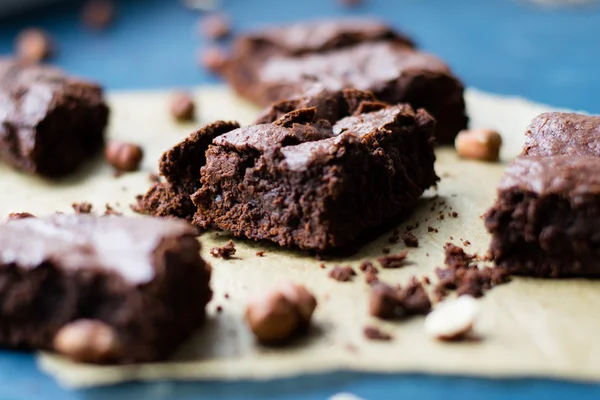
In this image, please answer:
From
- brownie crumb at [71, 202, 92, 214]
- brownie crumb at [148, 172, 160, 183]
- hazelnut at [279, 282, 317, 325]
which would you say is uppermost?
brownie crumb at [148, 172, 160, 183]

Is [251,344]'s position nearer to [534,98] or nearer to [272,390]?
[272,390]

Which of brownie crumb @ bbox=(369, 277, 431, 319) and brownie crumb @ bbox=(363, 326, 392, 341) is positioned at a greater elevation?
brownie crumb @ bbox=(369, 277, 431, 319)

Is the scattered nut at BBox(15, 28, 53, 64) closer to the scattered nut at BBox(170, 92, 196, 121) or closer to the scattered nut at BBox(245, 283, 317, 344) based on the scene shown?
the scattered nut at BBox(170, 92, 196, 121)

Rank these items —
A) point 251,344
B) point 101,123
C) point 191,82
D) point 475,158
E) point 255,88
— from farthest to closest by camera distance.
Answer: point 191,82, point 255,88, point 101,123, point 475,158, point 251,344

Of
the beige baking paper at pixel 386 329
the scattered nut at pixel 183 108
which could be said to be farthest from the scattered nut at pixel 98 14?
the beige baking paper at pixel 386 329

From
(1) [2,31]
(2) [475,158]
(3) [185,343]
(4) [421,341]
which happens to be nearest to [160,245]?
(3) [185,343]

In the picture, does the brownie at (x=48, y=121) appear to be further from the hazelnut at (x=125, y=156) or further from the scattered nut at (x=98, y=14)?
the scattered nut at (x=98, y=14)

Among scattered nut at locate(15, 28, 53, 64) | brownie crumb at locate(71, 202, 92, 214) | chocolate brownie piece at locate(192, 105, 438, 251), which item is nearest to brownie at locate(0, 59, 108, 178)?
brownie crumb at locate(71, 202, 92, 214)

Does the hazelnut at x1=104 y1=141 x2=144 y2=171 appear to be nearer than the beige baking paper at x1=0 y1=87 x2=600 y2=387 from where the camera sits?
No
